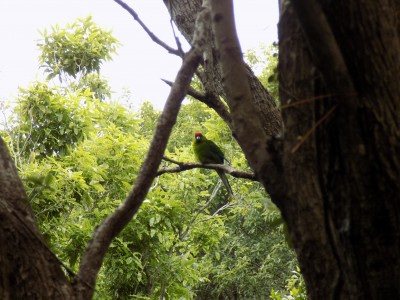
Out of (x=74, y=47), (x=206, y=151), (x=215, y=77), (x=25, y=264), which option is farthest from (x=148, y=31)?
(x=74, y=47)

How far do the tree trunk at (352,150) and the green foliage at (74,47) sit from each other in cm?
557

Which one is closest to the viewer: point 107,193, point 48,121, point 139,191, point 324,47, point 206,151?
point 324,47

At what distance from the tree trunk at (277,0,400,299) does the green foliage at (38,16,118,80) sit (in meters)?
5.57

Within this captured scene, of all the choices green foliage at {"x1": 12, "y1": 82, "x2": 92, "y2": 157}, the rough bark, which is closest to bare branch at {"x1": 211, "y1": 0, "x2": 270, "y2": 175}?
the rough bark

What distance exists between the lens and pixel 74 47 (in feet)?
20.2

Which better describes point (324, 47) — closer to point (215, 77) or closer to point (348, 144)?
point (348, 144)

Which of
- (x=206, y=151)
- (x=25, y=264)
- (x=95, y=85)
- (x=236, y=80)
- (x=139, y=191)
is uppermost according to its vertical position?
(x=95, y=85)

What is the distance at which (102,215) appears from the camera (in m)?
4.26

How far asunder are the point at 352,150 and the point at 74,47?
5.76m

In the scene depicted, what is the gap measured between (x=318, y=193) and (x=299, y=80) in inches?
7.2

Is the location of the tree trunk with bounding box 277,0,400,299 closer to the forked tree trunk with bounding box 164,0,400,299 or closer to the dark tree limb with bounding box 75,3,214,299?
the forked tree trunk with bounding box 164,0,400,299

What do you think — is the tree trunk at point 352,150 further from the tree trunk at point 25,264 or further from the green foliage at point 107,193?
the green foliage at point 107,193

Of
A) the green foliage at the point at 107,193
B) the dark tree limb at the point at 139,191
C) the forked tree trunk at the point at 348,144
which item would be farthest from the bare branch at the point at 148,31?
the green foliage at the point at 107,193

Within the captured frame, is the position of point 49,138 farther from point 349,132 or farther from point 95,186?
point 349,132
